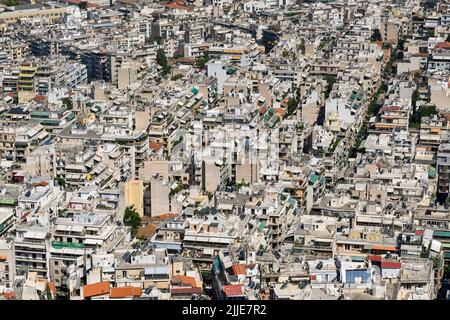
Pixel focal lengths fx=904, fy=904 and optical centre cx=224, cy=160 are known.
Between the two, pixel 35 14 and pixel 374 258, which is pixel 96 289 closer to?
pixel 374 258

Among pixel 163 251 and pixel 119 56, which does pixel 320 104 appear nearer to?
pixel 119 56

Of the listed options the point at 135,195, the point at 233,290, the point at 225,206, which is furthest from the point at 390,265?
the point at 135,195

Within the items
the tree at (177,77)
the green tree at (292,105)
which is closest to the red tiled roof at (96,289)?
the green tree at (292,105)

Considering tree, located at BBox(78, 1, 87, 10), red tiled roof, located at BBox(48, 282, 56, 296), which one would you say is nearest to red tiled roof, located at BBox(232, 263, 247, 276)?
red tiled roof, located at BBox(48, 282, 56, 296)

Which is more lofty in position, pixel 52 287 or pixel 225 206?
pixel 225 206

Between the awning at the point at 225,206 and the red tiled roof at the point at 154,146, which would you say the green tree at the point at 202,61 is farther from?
the awning at the point at 225,206

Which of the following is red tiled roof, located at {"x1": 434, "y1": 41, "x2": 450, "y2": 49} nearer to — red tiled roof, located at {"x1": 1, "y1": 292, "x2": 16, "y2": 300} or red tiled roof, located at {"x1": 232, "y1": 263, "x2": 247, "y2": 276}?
red tiled roof, located at {"x1": 232, "y1": 263, "x2": 247, "y2": 276}

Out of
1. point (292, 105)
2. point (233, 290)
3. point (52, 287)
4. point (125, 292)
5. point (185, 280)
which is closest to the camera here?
point (233, 290)
